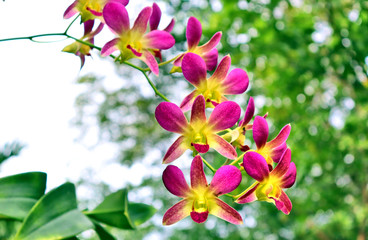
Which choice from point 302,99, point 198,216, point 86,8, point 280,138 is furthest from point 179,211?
point 302,99

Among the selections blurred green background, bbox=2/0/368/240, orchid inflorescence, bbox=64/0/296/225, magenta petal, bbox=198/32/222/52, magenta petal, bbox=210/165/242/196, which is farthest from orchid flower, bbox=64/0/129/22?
blurred green background, bbox=2/0/368/240

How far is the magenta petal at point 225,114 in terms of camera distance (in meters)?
0.36

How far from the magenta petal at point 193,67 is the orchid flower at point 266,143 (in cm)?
7

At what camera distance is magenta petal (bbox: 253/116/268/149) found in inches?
14.6

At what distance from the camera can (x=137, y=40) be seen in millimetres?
417

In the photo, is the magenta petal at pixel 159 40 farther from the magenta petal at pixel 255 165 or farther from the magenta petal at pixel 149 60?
the magenta petal at pixel 255 165

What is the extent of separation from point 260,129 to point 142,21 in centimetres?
17

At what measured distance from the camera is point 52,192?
41 centimetres

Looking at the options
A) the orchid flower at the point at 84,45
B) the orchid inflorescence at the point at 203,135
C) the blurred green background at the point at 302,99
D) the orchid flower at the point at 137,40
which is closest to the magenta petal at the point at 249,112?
the orchid inflorescence at the point at 203,135

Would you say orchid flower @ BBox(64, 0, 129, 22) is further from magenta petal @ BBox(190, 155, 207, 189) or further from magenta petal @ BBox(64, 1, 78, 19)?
magenta petal @ BBox(190, 155, 207, 189)

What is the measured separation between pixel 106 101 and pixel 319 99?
8.93 feet

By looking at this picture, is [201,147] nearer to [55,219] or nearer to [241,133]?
[241,133]

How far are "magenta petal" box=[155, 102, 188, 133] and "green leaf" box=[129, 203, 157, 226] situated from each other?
181mm

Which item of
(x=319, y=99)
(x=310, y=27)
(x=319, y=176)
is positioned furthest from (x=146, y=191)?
(x=310, y=27)
